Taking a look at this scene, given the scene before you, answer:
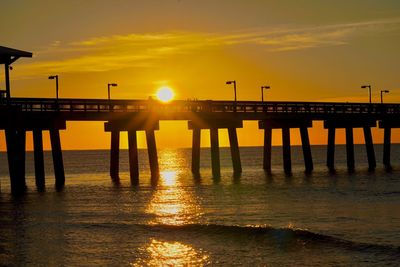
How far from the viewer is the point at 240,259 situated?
80.9 feet

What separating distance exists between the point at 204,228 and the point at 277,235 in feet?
11.4

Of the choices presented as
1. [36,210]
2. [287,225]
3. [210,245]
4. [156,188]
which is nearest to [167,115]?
[156,188]

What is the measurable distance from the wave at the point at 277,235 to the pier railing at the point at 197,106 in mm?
20797

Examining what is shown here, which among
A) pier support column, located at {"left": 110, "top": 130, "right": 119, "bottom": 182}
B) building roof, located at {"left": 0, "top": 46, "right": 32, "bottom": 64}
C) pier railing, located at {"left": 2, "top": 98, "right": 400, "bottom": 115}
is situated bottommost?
pier support column, located at {"left": 110, "top": 130, "right": 119, "bottom": 182}

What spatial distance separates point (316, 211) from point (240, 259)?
13.5m

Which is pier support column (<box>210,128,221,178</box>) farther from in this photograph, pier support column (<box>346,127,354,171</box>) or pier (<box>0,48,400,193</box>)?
pier support column (<box>346,127,354,171</box>)

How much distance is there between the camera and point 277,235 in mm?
29297

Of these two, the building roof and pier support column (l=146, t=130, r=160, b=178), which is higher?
the building roof

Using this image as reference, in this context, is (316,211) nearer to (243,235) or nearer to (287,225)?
(287,225)

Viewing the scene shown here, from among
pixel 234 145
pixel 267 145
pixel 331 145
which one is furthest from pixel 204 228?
pixel 331 145

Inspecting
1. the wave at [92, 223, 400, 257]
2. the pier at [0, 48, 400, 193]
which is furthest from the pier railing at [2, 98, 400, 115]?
the wave at [92, 223, 400, 257]

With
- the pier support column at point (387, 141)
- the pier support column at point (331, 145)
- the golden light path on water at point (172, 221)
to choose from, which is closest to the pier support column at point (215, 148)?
the golden light path on water at point (172, 221)

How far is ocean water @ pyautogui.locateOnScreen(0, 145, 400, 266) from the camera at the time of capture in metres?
25.1

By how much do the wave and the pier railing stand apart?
20.8 metres
